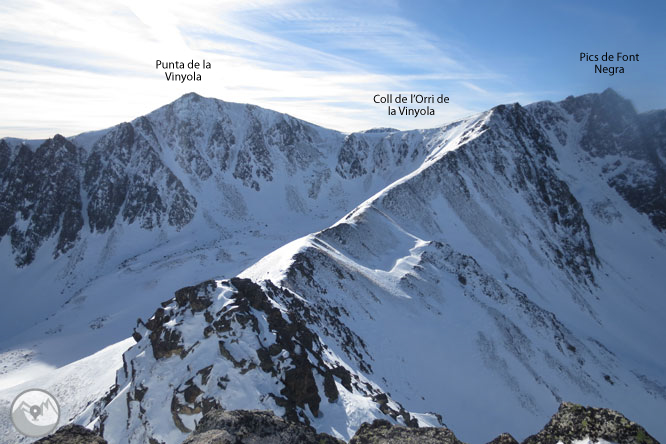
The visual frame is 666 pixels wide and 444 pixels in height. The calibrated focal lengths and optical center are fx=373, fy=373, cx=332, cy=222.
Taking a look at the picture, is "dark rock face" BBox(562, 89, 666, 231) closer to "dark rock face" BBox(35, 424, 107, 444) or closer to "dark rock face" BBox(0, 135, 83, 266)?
"dark rock face" BBox(35, 424, 107, 444)

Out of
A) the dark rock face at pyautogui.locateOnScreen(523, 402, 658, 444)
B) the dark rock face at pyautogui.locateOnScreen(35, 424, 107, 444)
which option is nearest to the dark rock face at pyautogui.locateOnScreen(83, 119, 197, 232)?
the dark rock face at pyautogui.locateOnScreen(35, 424, 107, 444)

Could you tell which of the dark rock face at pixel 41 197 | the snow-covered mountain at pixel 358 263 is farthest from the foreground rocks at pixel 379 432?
the dark rock face at pixel 41 197

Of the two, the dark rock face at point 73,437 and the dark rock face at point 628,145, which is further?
the dark rock face at point 628,145

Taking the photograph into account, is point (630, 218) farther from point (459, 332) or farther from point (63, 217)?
point (63, 217)

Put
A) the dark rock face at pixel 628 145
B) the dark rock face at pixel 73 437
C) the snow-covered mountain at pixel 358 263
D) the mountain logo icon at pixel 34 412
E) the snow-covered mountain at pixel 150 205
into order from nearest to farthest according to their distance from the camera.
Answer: the dark rock face at pixel 73 437
the mountain logo icon at pixel 34 412
the snow-covered mountain at pixel 358 263
the snow-covered mountain at pixel 150 205
the dark rock face at pixel 628 145

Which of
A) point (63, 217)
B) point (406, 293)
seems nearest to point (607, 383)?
point (406, 293)

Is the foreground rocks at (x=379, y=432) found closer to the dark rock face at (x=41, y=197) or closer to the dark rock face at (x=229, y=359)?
the dark rock face at (x=229, y=359)

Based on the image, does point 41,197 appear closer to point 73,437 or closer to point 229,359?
point 229,359
